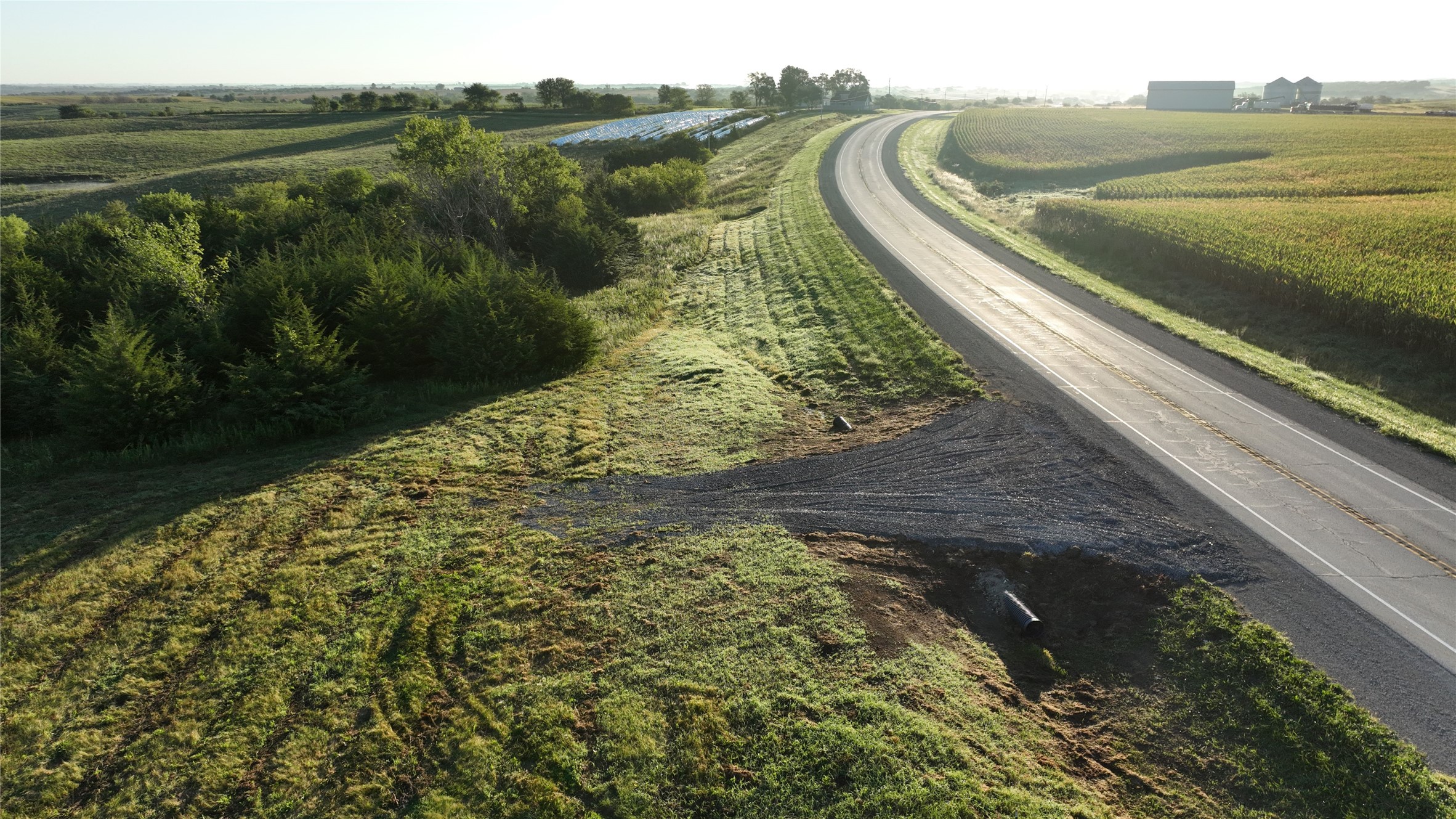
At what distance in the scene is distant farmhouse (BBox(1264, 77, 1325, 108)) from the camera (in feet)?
415

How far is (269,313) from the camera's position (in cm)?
1808

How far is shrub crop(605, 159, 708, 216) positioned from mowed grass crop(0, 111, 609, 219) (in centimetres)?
2856

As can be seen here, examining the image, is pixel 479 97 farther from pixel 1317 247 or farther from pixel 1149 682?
pixel 1149 682

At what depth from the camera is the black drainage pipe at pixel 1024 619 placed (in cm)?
1042

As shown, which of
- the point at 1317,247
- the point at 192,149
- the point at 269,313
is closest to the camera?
the point at 269,313

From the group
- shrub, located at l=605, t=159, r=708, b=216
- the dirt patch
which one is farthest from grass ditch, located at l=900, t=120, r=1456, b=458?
shrub, located at l=605, t=159, r=708, b=216

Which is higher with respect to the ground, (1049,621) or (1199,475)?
(1199,475)

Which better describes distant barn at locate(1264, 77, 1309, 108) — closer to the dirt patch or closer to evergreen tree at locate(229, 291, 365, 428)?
the dirt patch

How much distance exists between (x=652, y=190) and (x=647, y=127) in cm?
5178

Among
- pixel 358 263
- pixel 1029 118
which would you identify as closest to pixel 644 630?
pixel 358 263

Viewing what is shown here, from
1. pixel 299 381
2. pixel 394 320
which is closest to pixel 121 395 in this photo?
pixel 299 381

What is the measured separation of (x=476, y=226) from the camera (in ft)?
118

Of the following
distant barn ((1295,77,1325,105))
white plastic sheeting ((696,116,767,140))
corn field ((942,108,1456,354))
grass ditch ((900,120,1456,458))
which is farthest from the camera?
distant barn ((1295,77,1325,105))

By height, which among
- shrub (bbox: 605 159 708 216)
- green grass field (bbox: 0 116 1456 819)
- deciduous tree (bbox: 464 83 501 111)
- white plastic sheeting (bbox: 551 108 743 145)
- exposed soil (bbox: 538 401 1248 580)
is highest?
deciduous tree (bbox: 464 83 501 111)
